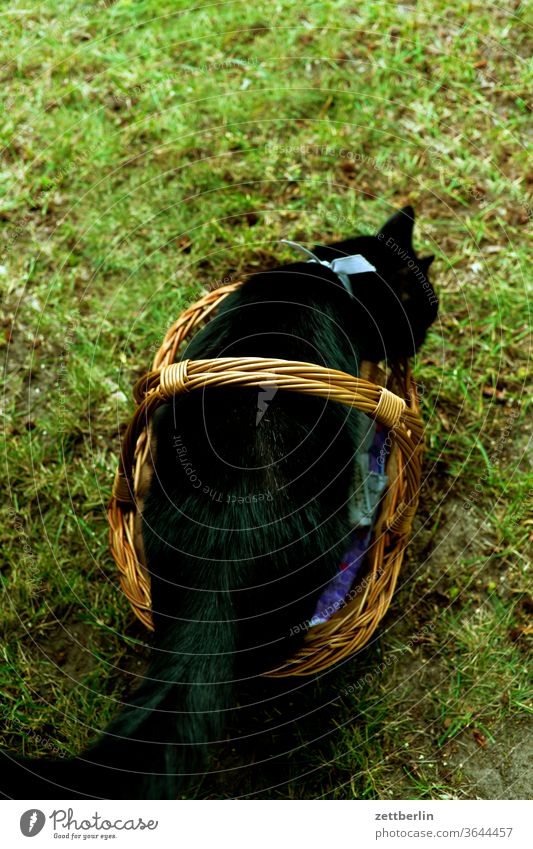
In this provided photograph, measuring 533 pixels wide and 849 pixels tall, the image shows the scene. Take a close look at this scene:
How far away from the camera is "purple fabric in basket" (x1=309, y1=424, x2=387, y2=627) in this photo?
187 centimetres

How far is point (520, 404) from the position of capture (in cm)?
229

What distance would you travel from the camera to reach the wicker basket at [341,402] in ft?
4.85

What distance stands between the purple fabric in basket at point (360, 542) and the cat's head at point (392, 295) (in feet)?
0.97

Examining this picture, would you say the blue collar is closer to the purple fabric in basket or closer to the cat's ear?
the cat's ear

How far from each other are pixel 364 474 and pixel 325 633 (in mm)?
459

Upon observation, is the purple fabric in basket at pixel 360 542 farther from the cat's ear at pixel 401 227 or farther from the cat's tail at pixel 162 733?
the cat's ear at pixel 401 227

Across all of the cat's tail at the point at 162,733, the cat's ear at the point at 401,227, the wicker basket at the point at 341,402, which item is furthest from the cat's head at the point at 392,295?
the cat's tail at the point at 162,733

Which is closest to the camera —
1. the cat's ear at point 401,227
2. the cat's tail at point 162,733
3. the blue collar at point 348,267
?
the cat's tail at point 162,733

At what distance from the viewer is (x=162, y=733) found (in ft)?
4.51

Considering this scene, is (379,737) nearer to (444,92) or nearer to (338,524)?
(338,524)
